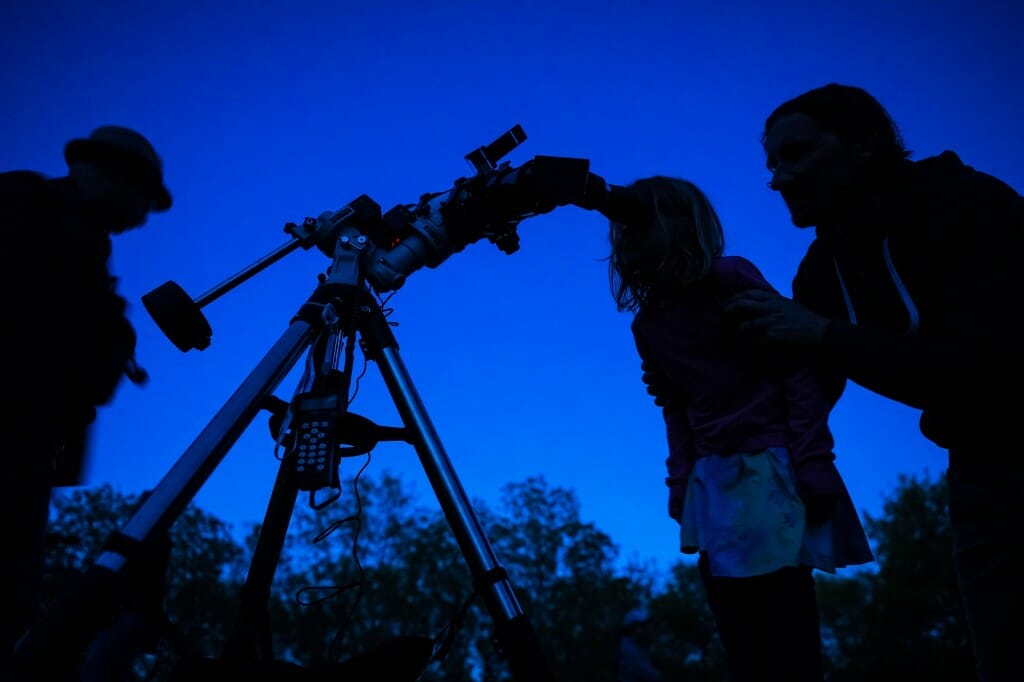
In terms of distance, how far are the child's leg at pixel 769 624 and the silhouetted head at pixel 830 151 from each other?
118 cm

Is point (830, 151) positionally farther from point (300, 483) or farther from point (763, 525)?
point (300, 483)

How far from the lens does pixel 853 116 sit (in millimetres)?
2424

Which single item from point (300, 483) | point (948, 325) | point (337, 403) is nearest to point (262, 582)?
point (300, 483)

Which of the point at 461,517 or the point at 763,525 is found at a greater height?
the point at 461,517

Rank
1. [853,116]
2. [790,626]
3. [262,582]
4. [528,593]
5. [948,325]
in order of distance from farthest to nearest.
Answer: [528,593] → [853,116] → [262,582] → [790,626] → [948,325]

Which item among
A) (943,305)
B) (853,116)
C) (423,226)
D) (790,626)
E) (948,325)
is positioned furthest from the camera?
(423,226)

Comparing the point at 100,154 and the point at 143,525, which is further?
the point at 100,154

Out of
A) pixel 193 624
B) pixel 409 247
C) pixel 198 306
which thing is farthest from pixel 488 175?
pixel 193 624

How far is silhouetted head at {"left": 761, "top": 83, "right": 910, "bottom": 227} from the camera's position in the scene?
2.32 metres

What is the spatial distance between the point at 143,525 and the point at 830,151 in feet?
7.55

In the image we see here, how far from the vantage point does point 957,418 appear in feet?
6.27

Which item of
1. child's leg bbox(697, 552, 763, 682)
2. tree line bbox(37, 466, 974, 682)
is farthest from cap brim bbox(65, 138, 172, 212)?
tree line bbox(37, 466, 974, 682)

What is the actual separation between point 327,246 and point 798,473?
199cm

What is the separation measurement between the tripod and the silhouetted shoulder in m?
1.10
